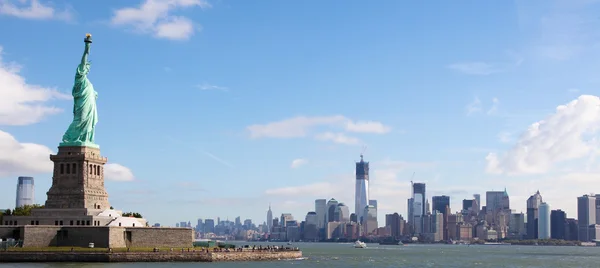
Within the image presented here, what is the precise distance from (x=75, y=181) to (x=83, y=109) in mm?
10560

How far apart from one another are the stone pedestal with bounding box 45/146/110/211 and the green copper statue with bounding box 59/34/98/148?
1.80m

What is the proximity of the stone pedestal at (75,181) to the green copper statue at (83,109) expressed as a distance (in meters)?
1.80

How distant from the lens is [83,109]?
404ft

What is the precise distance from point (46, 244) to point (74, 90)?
2329cm

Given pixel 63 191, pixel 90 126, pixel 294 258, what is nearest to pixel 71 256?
pixel 63 191

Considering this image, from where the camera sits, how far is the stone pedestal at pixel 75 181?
119 meters

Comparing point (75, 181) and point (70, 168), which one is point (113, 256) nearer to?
point (75, 181)

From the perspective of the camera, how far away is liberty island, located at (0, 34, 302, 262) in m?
109

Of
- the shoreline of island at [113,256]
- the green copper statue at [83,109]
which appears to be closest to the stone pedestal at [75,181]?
the green copper statue at [83,109]

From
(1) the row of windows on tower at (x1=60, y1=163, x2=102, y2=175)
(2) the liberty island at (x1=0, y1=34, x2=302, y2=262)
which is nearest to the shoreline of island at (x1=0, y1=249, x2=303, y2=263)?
(2) the liberty island at (x1=0, y1=34, x2=302, y2=262)

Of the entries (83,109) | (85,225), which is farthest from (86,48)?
(85,225)

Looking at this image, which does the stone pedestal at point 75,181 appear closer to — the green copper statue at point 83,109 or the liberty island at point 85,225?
the liberty island at point 85,225

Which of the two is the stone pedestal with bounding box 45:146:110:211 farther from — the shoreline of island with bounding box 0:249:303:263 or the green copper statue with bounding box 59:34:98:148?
the shoreline of island with bounding box 0:249:303:263

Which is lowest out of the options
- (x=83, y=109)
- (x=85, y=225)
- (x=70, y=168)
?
(x=85, y=225)
